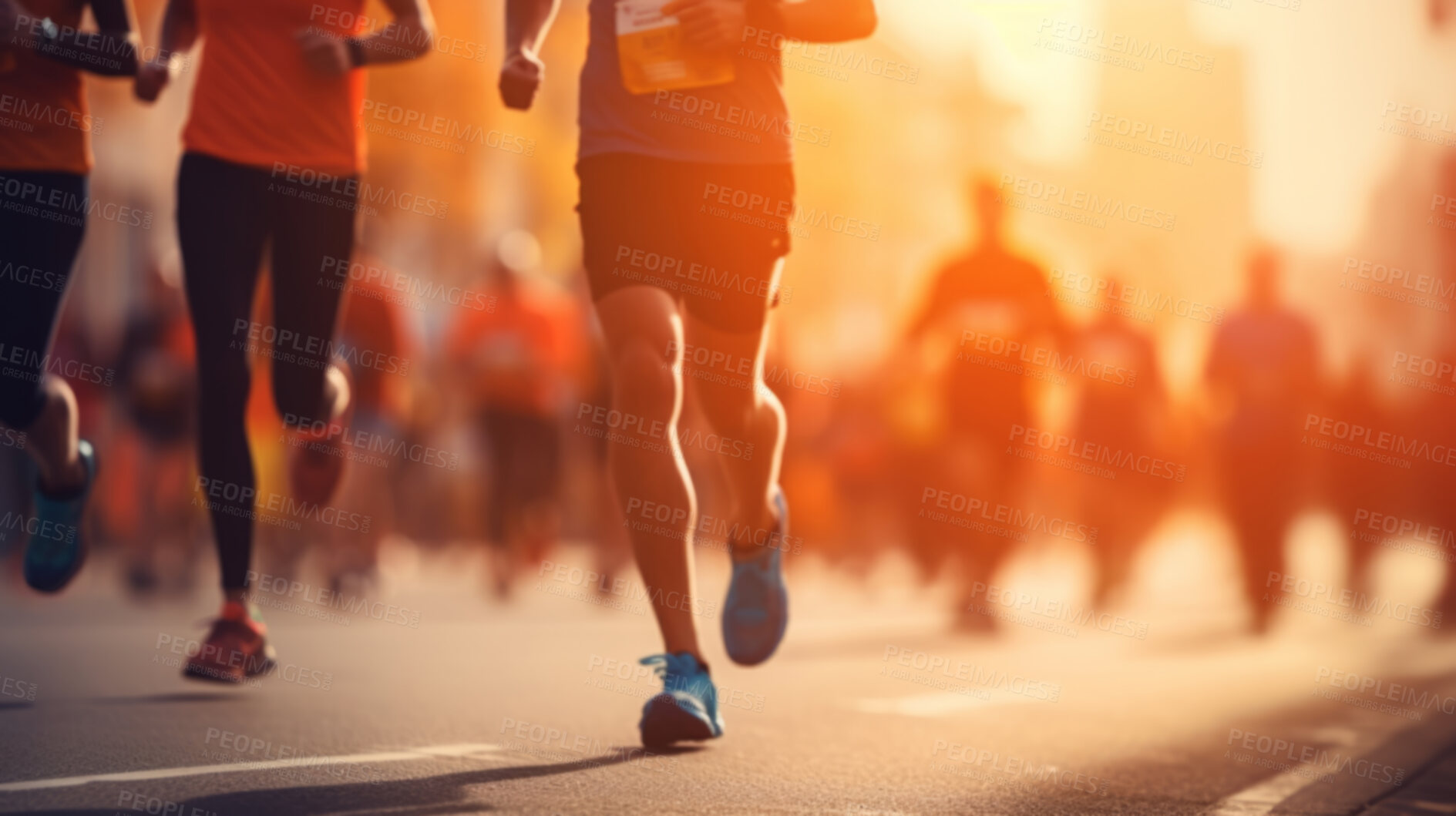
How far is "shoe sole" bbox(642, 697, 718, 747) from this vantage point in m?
4.10

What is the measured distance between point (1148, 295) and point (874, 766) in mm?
6739

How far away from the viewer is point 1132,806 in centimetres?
384

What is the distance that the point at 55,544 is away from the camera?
16.8ft

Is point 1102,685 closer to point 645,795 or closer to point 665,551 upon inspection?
point 665,551

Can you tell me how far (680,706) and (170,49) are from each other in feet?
7.76
